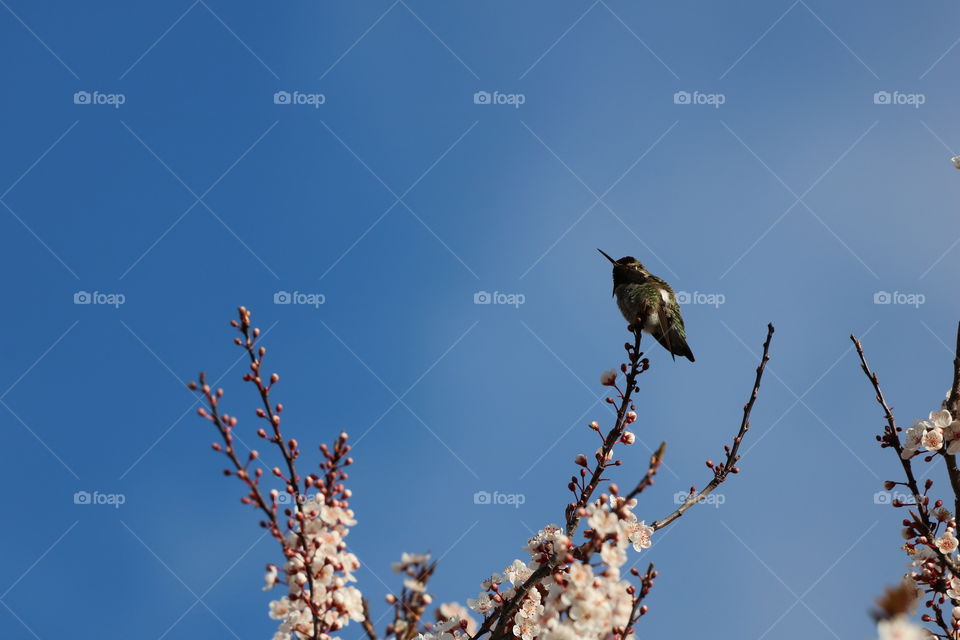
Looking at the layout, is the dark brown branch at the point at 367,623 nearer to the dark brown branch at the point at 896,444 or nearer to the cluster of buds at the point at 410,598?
the cluster of buds at the point at 410,598

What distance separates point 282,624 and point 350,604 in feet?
1.47

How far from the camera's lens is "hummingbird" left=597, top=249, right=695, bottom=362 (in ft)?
19.0

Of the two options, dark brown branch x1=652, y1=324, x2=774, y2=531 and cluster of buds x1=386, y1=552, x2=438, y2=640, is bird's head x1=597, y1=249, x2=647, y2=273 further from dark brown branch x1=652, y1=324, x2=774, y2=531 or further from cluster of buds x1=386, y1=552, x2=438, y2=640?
cluster of buds x1=386, y1=552, x2=438, y2=640

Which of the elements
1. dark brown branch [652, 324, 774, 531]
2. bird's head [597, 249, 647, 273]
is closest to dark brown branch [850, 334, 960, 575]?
dark brown branch [652, 324, 774, 531]

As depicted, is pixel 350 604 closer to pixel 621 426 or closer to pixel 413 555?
pixel 413 555

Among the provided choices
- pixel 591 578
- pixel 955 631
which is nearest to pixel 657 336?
pixel 955 631

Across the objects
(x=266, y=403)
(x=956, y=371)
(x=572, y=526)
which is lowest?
(x=266, y=403)

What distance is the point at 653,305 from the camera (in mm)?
5781

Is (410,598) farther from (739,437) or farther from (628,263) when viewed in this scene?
(628,263)

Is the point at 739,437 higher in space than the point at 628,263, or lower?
lower

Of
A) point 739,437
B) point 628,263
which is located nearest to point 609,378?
point 739,437

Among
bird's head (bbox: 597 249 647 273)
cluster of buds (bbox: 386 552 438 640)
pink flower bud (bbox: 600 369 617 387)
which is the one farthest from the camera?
bird's head (bbox: 597 249 647 273)

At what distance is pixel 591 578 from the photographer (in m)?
3.16

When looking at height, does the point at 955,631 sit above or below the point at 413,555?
above
